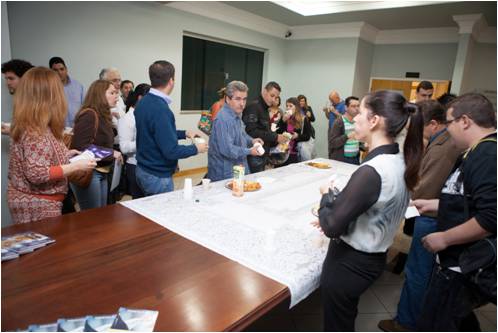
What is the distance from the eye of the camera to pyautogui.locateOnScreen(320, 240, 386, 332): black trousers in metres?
1.18

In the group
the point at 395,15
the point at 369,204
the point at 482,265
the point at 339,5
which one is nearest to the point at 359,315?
the point at 482,265

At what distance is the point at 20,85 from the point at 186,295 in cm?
123

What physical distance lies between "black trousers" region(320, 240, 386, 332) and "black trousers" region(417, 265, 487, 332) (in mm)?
496

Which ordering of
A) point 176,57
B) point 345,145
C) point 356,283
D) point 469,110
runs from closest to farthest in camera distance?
1. point 356,283
2. point 469,110
3. point 345,145
4. point 176,57

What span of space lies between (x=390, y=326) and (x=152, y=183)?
1748mm

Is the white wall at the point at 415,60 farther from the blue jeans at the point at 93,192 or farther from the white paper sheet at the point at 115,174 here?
the blue jeans at the point at 93,192

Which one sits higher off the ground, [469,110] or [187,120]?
[469,110]

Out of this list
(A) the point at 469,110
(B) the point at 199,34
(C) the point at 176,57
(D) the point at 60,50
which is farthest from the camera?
(B) the point at 199,34

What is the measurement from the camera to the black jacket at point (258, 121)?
312 cm

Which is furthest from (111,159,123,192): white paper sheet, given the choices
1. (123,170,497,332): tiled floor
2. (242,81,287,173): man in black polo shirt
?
(123,170,497,332): tiled floor

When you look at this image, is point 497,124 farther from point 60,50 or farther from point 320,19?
point 320,19

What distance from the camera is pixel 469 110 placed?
1.39m

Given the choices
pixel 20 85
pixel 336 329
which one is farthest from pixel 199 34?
pixel 336 329

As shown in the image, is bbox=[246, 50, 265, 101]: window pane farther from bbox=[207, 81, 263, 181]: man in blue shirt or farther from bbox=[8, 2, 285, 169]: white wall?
bbox=[207, 81, 263, 181]: man in blue shirt
